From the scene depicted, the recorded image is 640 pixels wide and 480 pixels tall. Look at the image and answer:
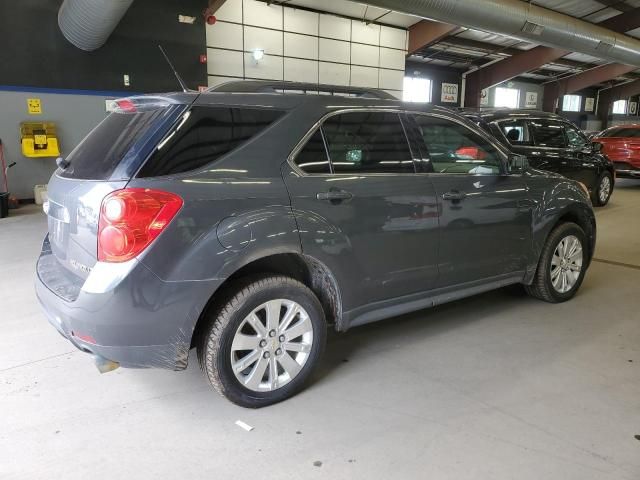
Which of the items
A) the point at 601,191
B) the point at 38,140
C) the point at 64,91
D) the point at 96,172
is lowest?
the point at 601,191

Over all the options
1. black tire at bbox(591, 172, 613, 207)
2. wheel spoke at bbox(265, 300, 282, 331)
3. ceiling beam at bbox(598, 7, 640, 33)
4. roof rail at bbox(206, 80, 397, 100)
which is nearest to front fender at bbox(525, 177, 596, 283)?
roof rail at bbox(206, 80, 397, 100)

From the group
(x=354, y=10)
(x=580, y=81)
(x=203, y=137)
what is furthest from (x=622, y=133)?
(x=580, y=81)

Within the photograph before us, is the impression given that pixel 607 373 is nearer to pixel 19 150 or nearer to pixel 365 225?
pixel 365 225

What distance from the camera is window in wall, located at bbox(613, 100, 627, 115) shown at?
29.7 metres

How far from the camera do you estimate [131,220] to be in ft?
6.28

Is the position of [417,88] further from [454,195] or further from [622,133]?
[454,195]

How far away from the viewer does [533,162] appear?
7004 mm

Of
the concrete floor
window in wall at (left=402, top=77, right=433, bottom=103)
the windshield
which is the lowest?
the concrete floor

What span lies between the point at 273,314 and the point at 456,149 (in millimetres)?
1688

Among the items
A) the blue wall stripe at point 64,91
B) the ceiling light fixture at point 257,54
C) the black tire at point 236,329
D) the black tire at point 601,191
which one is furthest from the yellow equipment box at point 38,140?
the black tire at point 601,191

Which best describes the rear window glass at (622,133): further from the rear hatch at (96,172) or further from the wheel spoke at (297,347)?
the rear hatch at (96,172)

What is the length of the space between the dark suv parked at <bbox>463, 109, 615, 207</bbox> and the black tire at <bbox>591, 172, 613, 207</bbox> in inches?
1.5

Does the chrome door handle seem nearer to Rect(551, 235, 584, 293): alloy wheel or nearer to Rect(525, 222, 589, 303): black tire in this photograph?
Rect(525, 222, 589, 303): black tire

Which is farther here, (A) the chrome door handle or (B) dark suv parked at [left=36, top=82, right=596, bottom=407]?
(A) the chrome door handle
